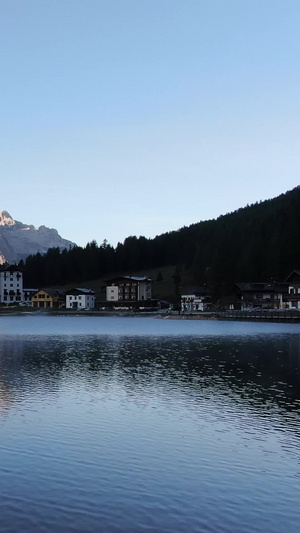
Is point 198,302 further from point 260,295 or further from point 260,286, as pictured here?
point 260,286

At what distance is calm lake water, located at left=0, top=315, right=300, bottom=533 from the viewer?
15.4m

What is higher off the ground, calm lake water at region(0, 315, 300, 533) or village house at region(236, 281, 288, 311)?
village house at region(236, 281, 288, 311)

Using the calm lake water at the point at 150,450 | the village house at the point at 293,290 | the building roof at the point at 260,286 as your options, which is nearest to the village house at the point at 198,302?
the building roof at the point at 260,286

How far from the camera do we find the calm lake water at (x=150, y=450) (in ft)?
50.4

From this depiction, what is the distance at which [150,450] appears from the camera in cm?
2205

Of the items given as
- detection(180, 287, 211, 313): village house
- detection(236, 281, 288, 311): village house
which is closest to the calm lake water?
detection(236, 281, 288, 311): village house

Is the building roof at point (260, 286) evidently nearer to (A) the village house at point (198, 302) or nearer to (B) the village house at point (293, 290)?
(B) the village house at point (293, 290)

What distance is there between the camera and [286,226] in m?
180

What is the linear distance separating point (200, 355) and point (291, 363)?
10.7 metres

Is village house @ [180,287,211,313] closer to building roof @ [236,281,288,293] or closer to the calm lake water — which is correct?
building roof @ [236,281,288,293]

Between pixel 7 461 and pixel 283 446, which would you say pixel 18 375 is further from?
pixel 283 446

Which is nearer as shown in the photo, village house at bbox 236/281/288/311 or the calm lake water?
the calm lake water

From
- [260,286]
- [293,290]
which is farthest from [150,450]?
[260,286]

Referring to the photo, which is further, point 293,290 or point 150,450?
point 293,290
